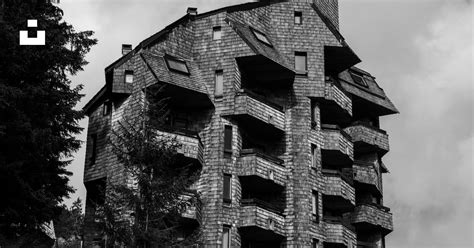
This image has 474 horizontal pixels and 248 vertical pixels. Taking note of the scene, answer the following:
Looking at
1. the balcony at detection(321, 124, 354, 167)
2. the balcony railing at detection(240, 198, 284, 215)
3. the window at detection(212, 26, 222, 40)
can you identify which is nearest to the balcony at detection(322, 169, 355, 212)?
the balcony at detection(321, 124, 354, 167)

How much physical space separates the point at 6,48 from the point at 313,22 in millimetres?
25565

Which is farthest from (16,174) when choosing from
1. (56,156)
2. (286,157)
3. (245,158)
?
(286,157)

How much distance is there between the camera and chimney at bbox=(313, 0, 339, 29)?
74.3m

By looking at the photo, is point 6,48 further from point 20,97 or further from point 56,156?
point 56,156

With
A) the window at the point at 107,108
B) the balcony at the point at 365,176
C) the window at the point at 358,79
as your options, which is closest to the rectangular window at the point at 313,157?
the balcony at the point at 365,176

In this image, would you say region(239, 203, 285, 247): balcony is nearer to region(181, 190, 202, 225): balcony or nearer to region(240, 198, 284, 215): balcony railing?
region(240, 198, 284, 215): balcony railing

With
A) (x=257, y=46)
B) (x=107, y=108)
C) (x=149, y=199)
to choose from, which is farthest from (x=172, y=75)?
(x=149, y=199)

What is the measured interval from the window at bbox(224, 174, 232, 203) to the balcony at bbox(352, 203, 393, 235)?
44.3 feet

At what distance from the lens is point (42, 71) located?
54688 mm

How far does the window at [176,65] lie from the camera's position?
64312 millimetres

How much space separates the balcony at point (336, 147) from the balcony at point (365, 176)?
2.12 metres

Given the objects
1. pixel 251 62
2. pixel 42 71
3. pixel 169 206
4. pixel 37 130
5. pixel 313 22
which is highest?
pixel 313 22

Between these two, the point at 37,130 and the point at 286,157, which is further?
the point at 286,157

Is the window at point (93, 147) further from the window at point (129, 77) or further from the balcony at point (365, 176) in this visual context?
the balcony at point (365, 176)
